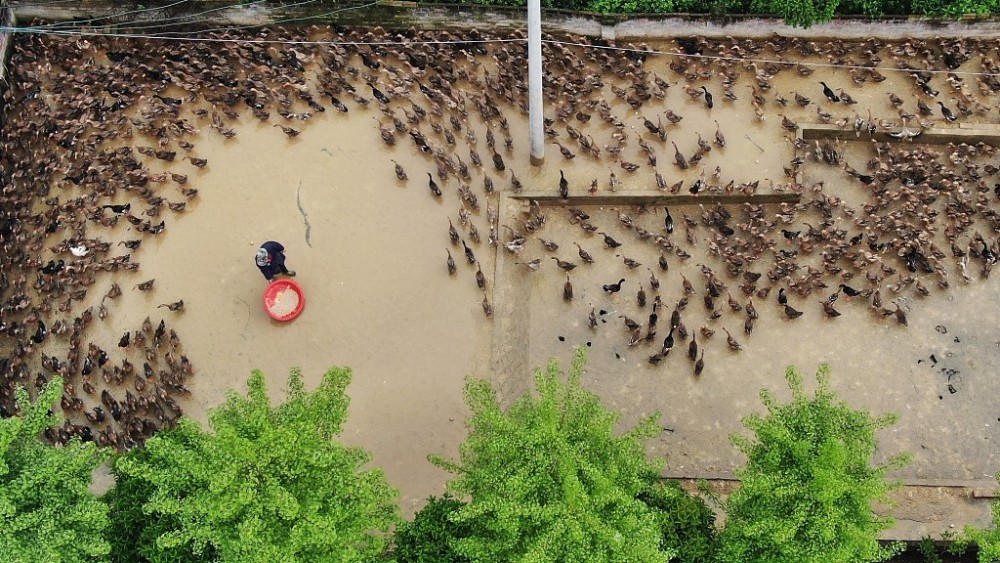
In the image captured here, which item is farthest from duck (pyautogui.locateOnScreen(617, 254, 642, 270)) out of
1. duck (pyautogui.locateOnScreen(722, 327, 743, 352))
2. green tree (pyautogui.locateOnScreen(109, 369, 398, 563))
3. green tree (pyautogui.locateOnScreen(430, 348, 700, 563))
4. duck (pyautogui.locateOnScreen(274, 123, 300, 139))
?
duck (pyautogui.locateOnScreen(274, 123, 300, 139))

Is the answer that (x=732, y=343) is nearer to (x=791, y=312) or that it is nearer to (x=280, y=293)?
(x=791, y=312)

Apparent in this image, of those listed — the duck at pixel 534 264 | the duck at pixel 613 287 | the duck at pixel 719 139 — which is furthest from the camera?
the duck at pixel 719 139

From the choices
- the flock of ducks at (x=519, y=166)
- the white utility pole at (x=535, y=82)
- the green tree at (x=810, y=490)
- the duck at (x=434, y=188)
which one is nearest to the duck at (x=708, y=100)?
the flock of ducks at (x=519, y=166)

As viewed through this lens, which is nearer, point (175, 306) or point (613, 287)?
point (175, 306)

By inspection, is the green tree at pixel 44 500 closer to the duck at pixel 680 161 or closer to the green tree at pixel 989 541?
the green tree at pixel 989 541

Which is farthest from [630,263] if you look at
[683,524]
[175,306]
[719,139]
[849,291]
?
[175,306]

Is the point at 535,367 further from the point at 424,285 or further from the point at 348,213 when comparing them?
the point at 348,213

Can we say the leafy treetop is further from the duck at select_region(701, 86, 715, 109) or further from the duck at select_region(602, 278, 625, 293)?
the duck at select_region(701, 86, 715, 109)
